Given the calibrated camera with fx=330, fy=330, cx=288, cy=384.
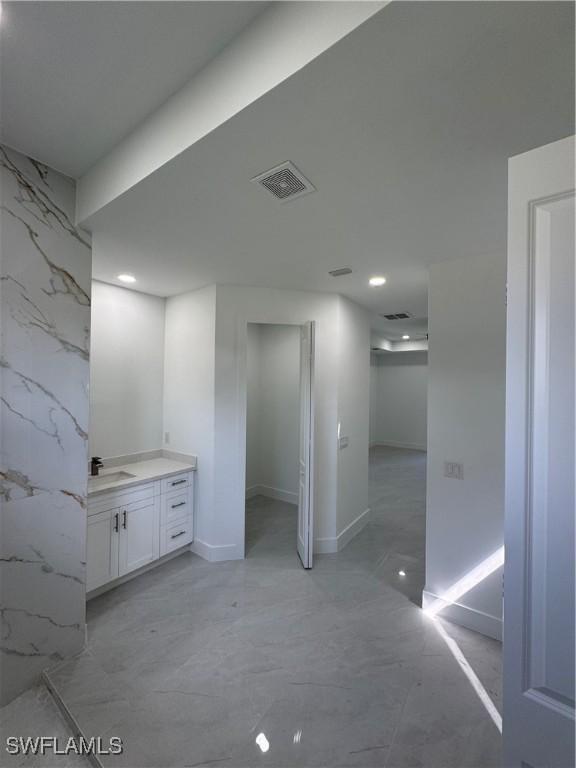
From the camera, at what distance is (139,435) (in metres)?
3.44

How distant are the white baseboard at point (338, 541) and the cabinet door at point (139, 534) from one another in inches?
60.3

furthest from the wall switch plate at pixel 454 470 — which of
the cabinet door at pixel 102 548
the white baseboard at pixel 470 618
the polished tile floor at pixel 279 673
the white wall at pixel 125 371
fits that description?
the white wall at pixel 125 371

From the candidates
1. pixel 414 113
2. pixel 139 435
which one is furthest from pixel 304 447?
pixel 414 113

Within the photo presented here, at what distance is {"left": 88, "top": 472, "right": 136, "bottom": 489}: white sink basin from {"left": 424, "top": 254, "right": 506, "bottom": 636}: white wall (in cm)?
257

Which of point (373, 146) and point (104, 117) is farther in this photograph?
point (104, 117)

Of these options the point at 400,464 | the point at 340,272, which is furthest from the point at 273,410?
the point at 400,464

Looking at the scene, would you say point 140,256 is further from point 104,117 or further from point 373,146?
point 373,146

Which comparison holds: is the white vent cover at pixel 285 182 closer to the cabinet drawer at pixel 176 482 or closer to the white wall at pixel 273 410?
the cabinet drawer at pixel 176 482

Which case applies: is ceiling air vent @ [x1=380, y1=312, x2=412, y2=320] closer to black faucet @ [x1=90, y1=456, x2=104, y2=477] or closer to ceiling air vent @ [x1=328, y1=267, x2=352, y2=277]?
ceiling air vent @ [x1=328, y1=267, x2=352, y2=277]

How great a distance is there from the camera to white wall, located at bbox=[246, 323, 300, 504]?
16.0 feet

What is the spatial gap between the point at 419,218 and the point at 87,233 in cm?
200

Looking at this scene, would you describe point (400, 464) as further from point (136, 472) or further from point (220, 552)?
point (136, 472)

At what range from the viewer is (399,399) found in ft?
30.5

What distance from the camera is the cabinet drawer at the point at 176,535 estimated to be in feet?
9.84
